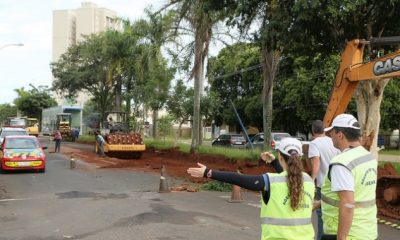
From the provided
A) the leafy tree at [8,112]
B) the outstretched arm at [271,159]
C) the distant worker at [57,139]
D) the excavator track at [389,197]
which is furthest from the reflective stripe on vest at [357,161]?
the leafy tree at [8,112]

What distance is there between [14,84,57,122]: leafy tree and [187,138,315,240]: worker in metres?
89.6

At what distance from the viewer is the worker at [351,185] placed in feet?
12.8

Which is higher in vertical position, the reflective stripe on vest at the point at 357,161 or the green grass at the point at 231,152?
the reflective stripe on vest at the point at 357,161

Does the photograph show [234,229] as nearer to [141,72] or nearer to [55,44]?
[141,72]

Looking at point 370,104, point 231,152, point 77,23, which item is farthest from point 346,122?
point 77,23

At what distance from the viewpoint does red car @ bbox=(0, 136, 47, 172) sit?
62.9 ft

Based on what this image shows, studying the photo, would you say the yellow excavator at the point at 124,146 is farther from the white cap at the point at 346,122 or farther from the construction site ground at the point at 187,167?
the white cap at the point at 346,122

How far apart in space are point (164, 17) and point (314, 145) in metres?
20.2

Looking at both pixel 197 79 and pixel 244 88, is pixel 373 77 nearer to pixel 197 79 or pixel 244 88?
pixel 197 79

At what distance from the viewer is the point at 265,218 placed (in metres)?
3.99

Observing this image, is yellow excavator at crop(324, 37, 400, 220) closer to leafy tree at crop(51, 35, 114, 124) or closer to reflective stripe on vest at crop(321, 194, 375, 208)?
reflective stripe on vest at crop(321, 194, 375, 208)

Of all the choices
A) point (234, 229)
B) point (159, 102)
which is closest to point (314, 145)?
point (234, 229)

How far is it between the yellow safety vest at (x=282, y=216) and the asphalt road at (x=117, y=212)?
15.7 ft

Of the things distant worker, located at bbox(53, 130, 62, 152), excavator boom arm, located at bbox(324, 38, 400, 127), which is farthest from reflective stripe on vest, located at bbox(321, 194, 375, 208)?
distant worker, located at bbox(53, 130, 62, 152)
